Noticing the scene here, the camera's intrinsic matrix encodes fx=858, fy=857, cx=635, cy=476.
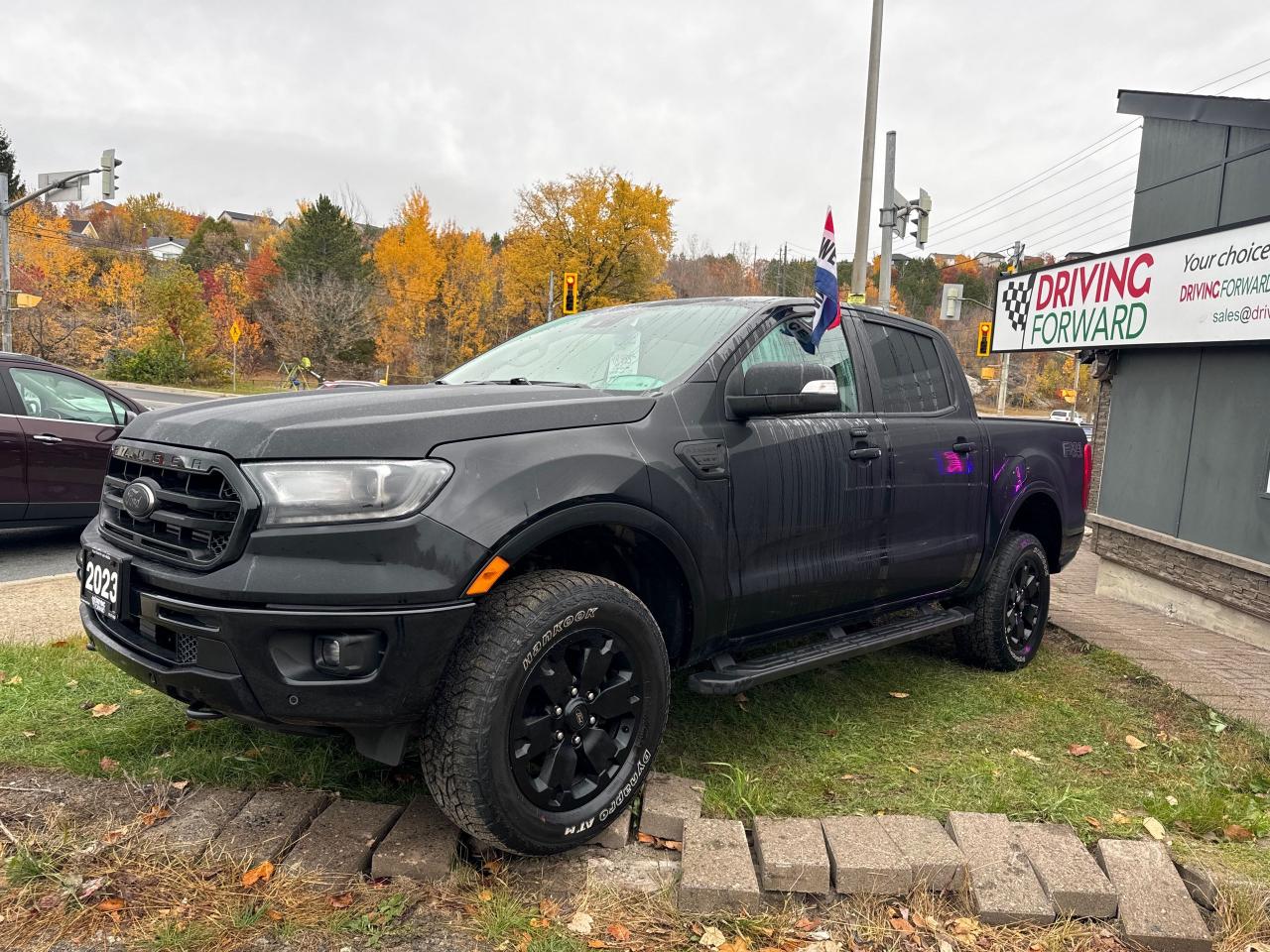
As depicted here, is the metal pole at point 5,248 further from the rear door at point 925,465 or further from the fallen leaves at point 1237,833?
the fallen leaves at point 1237,833

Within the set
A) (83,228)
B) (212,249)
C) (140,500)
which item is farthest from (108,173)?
(83,228)

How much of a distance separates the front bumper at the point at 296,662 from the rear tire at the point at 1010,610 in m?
3.24

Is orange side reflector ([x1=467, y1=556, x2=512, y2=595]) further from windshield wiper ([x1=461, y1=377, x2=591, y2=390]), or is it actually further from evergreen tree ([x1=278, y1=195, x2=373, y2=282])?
evergreen tree ([x1=278, y1=195, x2=373, y2=282])

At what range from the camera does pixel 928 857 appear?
2.57m

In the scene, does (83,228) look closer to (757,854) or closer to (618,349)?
(618,349)

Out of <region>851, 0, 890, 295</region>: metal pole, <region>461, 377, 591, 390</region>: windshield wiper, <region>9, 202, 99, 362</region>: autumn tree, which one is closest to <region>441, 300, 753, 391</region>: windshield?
<region>461, 377, 591, 390</region>: windshield wiper

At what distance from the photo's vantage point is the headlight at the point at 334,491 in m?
2.19

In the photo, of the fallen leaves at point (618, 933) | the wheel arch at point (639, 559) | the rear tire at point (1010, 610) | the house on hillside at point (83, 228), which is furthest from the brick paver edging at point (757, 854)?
the house on hillside at point (83, 228)

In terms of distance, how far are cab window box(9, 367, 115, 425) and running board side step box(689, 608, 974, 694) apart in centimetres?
627

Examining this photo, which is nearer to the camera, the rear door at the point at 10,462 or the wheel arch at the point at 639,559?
the wheel arch at the point at 639,559

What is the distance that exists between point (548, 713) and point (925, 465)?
2252mm

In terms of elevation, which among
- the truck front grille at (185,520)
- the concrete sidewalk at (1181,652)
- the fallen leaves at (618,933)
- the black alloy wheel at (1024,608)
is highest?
the truck front grille at (185,520)

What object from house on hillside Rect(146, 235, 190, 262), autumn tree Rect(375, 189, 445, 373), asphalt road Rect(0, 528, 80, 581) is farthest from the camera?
house on hillside Rect(146, 235, 190, 262)

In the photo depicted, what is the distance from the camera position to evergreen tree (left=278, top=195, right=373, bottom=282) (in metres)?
48.1
